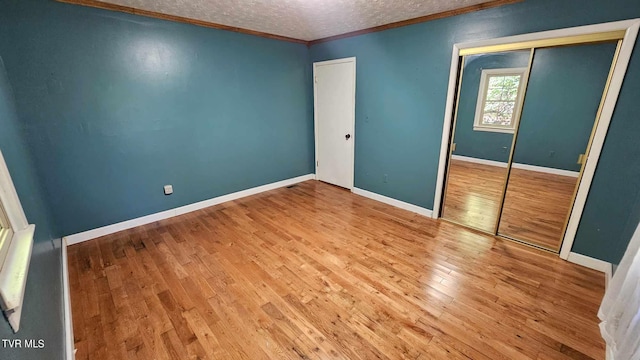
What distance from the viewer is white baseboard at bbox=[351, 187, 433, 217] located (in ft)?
11.5

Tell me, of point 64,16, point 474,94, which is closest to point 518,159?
point 474,94

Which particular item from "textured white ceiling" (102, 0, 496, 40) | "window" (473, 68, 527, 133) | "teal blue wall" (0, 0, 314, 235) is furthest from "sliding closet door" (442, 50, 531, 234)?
"teal blue wall" (0, 0, 314, 235)

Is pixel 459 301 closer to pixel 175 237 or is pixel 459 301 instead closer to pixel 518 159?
pixel 518 159

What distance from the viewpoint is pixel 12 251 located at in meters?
1.14

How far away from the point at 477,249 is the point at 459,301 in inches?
35.8

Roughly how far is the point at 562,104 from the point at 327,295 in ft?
10.3

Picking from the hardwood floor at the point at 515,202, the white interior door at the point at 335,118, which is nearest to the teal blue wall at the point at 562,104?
the hardwood floor at the point at 515,202

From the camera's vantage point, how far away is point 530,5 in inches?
91.5

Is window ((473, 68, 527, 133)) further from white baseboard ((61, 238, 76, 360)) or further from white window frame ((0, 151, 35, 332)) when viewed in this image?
white baseboard ((61, 238, 76, 360))

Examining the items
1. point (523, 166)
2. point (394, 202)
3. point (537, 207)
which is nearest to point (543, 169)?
point (523, 166)

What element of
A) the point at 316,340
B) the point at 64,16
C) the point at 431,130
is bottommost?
the point at 316,340

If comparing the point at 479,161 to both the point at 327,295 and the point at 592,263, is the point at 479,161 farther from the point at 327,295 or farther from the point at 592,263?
the point at 327,295

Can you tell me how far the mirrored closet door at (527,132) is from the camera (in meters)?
2.46

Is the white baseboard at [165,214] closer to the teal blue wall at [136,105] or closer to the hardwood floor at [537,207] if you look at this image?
the teal blue wall at [136,105]
